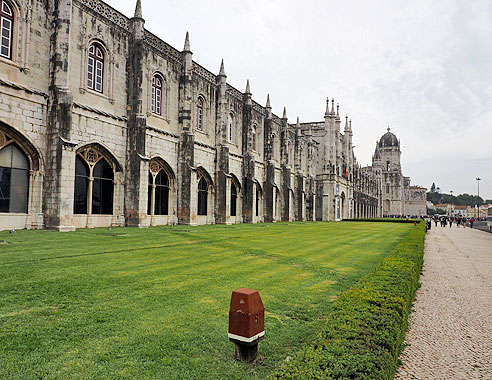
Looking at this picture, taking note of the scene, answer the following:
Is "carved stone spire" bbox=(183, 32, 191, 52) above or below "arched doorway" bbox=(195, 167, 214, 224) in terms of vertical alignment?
above

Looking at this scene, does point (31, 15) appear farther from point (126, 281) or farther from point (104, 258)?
point (126, 281)

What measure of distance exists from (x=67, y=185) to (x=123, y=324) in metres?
13.0

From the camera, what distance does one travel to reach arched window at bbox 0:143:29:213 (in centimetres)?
1502

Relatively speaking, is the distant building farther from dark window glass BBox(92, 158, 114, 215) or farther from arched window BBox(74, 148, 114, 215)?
arched window BBox(74, 148, 114, 215)

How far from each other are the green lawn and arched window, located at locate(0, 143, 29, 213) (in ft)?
16.8

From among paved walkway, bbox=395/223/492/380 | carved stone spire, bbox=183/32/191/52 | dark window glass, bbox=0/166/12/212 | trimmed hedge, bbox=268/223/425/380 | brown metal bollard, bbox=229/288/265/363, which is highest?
carved stone spire, bbox=183/32/191/52

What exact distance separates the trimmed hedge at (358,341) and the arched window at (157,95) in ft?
66.0

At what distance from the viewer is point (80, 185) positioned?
59.4ft

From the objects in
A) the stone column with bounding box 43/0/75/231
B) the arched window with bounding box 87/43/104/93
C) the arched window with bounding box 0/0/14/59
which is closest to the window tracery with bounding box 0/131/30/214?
the stone column with bounding box 43/0/75/231

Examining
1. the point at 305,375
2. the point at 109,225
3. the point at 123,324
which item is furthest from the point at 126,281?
the point at 109,225

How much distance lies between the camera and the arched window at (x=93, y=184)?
18.0 m

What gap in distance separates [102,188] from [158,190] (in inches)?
180

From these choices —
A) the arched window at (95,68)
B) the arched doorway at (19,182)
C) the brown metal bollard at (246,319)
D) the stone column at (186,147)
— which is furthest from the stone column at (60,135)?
the brown metal bollard at (246,319)

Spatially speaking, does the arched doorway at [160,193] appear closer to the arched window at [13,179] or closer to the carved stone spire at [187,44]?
the arched window at [13,179]
